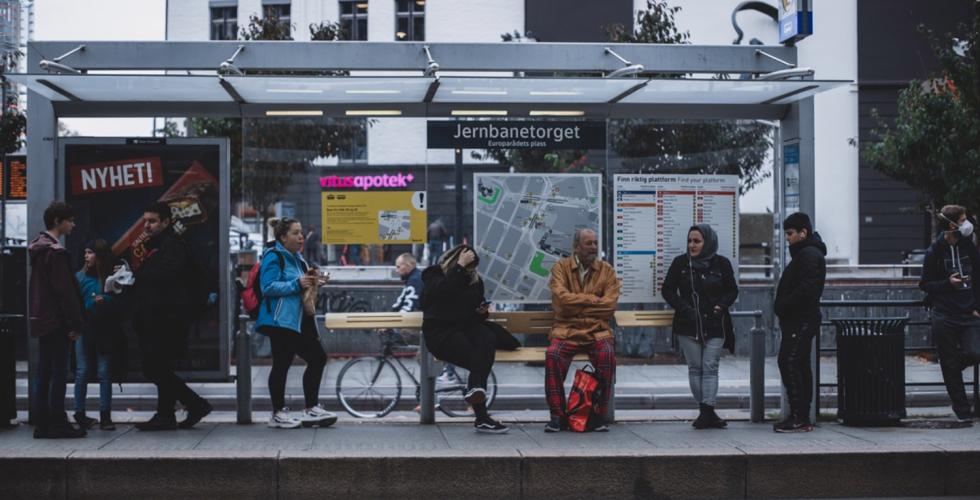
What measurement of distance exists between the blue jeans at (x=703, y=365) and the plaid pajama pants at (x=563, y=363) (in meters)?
0.71

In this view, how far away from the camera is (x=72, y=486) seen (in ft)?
23.8

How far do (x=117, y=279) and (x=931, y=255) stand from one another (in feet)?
22.5

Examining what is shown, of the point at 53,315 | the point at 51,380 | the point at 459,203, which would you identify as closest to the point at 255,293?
the point at 53,315

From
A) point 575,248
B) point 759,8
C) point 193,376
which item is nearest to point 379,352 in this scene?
point 193,376

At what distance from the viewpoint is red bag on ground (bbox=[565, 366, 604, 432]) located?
8789mm

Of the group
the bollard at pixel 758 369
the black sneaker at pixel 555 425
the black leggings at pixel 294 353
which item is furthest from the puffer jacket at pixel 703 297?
the black leggings at pixel 294 353

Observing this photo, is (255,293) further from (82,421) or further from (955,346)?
(955,346)

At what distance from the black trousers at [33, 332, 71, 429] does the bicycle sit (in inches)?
134

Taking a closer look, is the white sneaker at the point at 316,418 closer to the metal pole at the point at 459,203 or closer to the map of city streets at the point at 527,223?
the map of city streets at the point at 527,223

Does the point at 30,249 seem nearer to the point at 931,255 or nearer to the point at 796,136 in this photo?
the point at 796,136

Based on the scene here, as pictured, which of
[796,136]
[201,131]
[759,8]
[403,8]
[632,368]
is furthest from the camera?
[403,8]

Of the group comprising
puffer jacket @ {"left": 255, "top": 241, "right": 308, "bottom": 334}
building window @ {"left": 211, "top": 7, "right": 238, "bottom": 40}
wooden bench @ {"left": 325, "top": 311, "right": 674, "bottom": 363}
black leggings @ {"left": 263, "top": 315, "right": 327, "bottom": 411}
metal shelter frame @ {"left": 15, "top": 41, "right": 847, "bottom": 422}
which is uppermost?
building window @ {"left": 211, "top": 7, "right": 238, "bottom": 40}

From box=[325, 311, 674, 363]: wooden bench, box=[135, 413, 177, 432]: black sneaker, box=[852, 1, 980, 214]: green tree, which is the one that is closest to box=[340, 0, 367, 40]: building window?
box=[852, 1, 980, 214]: green tree

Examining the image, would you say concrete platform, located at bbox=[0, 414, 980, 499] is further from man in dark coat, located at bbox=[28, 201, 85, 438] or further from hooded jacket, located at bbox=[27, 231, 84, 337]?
hooded jacket, located at bbox=[27, 231, 84, 337]
